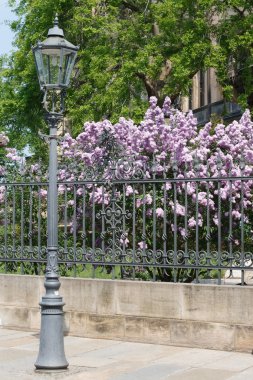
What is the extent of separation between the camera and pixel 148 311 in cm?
1134

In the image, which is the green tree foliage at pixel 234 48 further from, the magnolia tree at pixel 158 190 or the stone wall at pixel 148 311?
the stone wall at pixel 148 311

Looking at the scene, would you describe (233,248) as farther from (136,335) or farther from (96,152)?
(96,152)

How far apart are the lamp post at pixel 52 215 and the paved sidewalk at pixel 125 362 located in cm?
26

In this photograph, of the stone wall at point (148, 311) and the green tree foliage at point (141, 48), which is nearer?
the stone wall at point (148, 311)

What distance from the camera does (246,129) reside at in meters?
12.8

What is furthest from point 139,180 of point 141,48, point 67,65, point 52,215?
point 141,48

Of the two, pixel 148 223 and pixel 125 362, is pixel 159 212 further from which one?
pixel 125 362

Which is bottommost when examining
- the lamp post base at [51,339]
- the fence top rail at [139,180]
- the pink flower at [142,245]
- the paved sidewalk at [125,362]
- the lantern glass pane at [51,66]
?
the paved sidewalk at [125,362]

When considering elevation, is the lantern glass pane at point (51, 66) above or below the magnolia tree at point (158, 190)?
above

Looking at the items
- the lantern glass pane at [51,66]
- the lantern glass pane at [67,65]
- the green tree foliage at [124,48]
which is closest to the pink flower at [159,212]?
the lantern glass pane at [67,65]

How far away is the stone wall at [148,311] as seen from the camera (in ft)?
34.8

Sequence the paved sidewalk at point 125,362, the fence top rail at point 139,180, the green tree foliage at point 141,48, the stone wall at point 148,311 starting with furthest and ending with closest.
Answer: the green tree foliage at point 141,48 < the fence top rail at point 139,180 < the stone wall at point 148,311 < the paved sidewalk at point 125,362

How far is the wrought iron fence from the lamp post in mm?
2338

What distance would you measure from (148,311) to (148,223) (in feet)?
5.02
